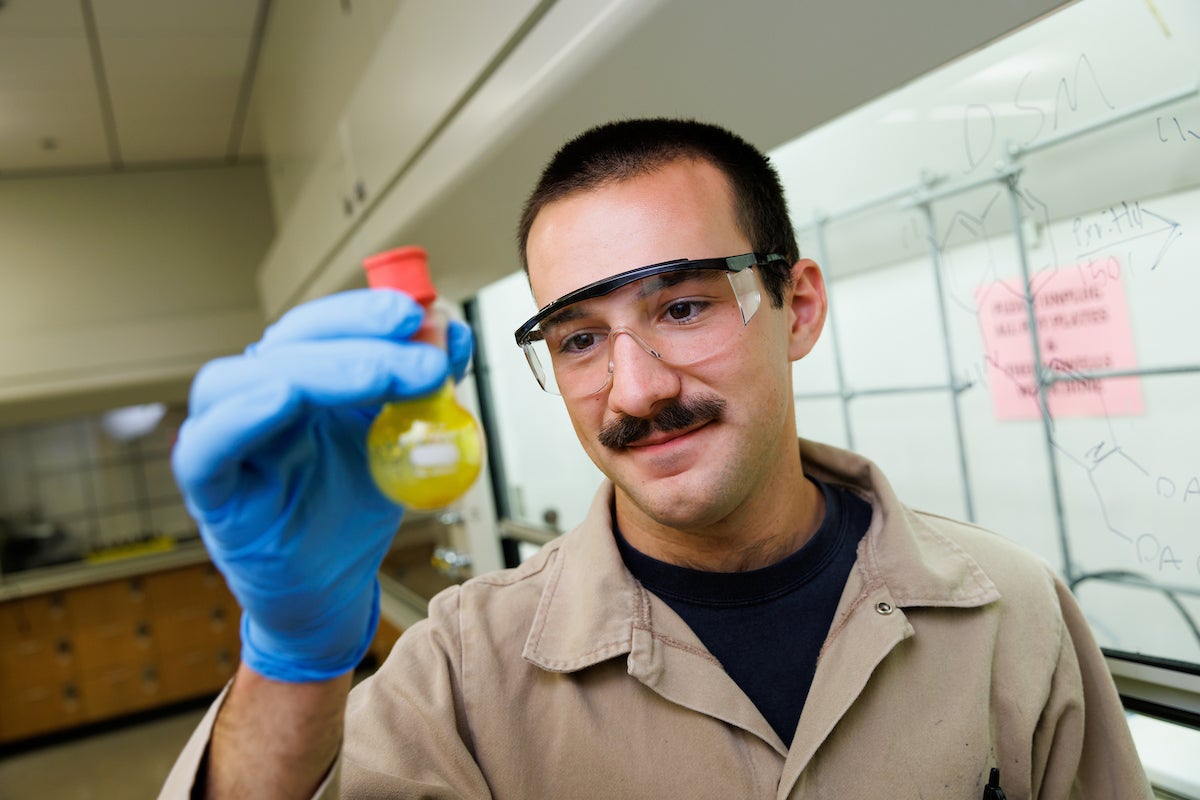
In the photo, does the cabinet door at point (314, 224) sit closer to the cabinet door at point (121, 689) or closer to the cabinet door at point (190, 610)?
the cabinet door at point (190, 610)

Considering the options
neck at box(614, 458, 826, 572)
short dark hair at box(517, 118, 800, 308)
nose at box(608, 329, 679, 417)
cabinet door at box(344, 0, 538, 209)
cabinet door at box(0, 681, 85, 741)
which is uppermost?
cabinet door at box(344, 0, 538, 209)

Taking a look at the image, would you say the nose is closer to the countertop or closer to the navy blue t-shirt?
the navy blue t-shirt

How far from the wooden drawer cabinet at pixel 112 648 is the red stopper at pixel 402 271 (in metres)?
5.97

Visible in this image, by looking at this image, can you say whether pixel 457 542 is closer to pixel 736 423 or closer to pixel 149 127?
pixel 736 423

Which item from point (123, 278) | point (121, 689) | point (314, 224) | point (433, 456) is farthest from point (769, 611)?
point (121, 689)

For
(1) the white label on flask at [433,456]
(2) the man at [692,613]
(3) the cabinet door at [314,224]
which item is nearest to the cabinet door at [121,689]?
(3) the cabinet door at [314,224]

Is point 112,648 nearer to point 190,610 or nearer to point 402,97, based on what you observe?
point 190,610

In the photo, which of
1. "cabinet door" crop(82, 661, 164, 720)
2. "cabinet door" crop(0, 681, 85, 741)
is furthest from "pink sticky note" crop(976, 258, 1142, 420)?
"cabinet door" crop(0, 681, 85, 741)

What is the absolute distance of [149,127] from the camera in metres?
4.41

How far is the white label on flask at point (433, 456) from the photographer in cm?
74

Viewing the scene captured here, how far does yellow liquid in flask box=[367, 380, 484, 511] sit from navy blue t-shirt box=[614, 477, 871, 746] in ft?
1.64

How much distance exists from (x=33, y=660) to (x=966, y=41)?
6.79 m

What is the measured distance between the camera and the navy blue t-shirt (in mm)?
1110

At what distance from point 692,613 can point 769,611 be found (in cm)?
11
